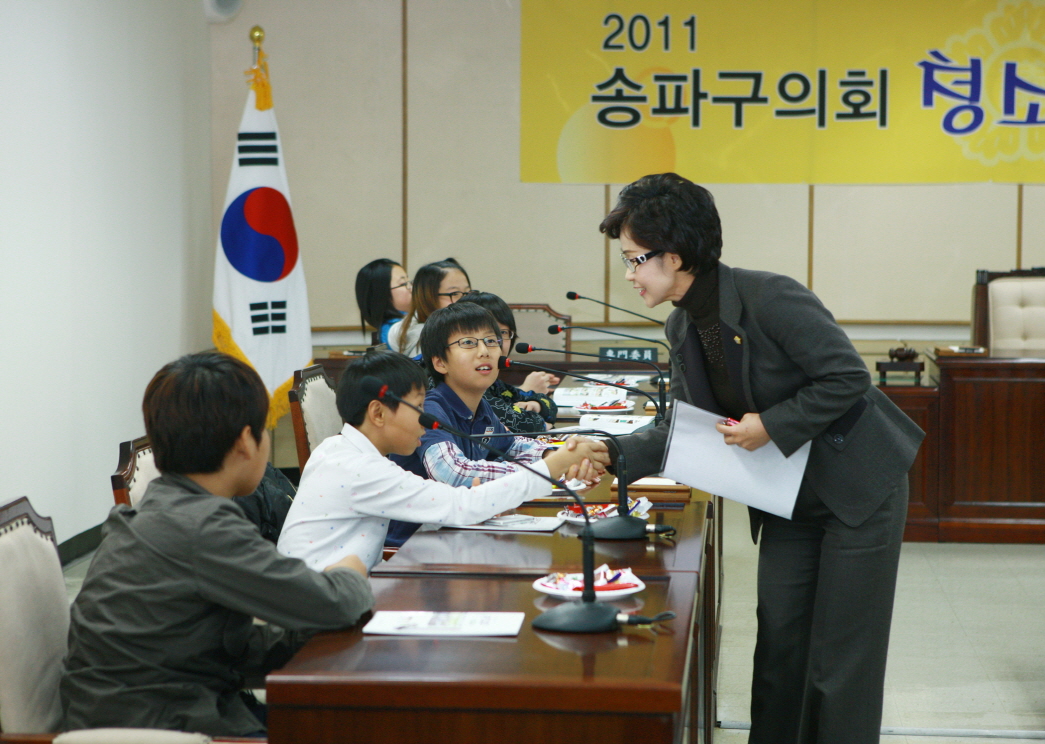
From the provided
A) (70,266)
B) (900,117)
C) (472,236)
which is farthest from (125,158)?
(900,117)

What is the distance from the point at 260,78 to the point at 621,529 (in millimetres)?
4251

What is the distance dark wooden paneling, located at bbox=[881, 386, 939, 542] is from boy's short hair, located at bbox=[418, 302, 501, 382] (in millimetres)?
2505

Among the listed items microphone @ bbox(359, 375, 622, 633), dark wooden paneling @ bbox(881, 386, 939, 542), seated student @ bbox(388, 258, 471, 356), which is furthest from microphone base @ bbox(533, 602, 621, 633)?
dark wooden paneling @ bbox(881, 386, 939, 542)

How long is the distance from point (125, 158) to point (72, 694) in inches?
148

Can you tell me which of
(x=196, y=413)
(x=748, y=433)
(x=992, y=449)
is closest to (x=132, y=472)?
(x=196, y=413)

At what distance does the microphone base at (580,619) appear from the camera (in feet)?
4.61

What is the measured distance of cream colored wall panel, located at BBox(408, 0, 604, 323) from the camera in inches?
233

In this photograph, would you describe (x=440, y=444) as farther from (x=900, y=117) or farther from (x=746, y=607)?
(x=900, y=117)

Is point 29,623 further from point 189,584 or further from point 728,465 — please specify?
point 728,465

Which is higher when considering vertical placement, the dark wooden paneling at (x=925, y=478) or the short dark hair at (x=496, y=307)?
the short dark hair at (x=496, y=307)

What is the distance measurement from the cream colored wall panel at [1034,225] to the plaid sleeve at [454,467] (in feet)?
14.5

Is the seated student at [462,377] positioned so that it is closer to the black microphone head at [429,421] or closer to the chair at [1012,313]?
the black microphone head at [429,421]

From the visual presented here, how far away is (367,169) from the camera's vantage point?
6.00 meters

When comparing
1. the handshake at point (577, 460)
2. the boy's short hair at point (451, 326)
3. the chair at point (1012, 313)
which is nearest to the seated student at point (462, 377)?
the boy's short hair at point (451, 326)
